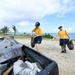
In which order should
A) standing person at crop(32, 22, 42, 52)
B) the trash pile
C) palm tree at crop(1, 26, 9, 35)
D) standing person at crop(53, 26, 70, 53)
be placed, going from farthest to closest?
palm tree at crop(1, 26, 9, 35)
standing person at crop(53, 26, 70, 53)
standing person at crop(32, 22, 42, 52)
the trash pile

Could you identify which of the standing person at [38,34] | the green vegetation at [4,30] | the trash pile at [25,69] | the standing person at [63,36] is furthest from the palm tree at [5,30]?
the trash pile at [25,69]

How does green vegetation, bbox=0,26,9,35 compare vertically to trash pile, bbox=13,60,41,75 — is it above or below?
below

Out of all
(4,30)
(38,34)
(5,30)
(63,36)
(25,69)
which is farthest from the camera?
(4,30)

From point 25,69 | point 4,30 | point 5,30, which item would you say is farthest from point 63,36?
point 4,30

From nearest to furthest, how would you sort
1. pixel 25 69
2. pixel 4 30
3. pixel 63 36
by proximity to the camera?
pixel 25 69, pixel 63 36, pixel 4 30

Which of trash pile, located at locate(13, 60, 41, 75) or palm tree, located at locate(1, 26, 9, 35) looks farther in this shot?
palm tree, located at locate(1, 26, 9, 35)

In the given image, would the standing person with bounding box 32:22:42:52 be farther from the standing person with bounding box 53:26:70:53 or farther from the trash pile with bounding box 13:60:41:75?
the trash pile with bounding box 13:60:41:75

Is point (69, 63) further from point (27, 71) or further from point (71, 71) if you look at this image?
point (27, 71)

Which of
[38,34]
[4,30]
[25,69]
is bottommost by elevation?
[4,30]

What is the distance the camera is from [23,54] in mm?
5414

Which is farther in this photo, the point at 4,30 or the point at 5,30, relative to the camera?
the point at 4,30

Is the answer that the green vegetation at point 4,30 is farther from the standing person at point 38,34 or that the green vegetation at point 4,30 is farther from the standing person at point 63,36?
the standing person at point 38,34

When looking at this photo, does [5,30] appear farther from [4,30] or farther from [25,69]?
[25,69]

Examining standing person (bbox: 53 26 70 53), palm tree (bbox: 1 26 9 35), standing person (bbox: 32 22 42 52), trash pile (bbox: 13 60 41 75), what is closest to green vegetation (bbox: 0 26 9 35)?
palm tree (bbox: 1 26 9 35)
